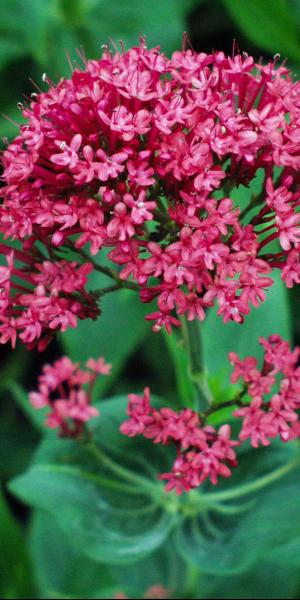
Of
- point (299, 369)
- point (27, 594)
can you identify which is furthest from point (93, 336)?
point (299, 369)

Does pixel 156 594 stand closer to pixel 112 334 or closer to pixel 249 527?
pixel 249 527

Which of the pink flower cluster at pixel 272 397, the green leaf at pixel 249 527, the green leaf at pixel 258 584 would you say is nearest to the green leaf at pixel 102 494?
the green leaf at pixel 249 527

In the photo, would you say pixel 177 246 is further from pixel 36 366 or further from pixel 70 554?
pixel 36 366

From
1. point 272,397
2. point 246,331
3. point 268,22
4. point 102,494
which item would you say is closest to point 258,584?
point 102,494

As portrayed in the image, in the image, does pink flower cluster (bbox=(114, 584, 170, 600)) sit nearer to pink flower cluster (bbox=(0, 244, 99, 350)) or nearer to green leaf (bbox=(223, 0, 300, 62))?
pink flower cluster (bbox=(0, 244, 99, 350))

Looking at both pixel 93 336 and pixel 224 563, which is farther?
pixel 93 336

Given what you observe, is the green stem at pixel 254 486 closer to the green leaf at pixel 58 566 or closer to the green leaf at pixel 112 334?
the green leaf at pixel 58 566
